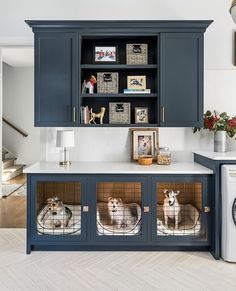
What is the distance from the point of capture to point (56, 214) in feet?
9.23

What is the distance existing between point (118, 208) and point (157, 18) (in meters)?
2.13

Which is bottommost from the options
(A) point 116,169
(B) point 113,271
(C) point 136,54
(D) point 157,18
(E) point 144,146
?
(B) point 113,271

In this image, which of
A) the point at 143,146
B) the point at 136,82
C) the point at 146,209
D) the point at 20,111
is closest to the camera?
the point at 146,209

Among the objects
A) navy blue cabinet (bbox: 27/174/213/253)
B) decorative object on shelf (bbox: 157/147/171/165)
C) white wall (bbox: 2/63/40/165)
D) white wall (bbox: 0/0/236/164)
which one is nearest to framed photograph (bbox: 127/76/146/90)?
white wall (bbox: 0/0/236/164)

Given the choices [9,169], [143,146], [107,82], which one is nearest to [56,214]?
[143,146]

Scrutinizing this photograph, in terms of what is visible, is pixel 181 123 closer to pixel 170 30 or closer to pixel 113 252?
pixel 170 30

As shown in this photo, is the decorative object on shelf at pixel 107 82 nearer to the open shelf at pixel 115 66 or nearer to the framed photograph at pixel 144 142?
the open shelf at pixel 115 66

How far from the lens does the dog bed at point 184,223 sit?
9.05ft

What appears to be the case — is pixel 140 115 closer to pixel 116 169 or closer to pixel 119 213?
pixel 116 169

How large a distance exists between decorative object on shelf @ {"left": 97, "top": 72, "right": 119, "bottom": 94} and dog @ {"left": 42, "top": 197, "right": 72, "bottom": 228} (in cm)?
122

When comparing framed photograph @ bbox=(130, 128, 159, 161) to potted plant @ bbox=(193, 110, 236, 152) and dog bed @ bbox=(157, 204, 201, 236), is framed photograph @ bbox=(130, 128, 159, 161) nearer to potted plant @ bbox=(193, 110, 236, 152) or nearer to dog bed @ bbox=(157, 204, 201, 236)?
potted plant @ bbox=(193, 110, 236, 152)

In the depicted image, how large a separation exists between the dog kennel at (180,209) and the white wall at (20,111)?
16.1 feet

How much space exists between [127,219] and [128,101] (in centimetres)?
→ 128

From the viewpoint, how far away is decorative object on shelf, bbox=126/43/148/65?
3051mm
